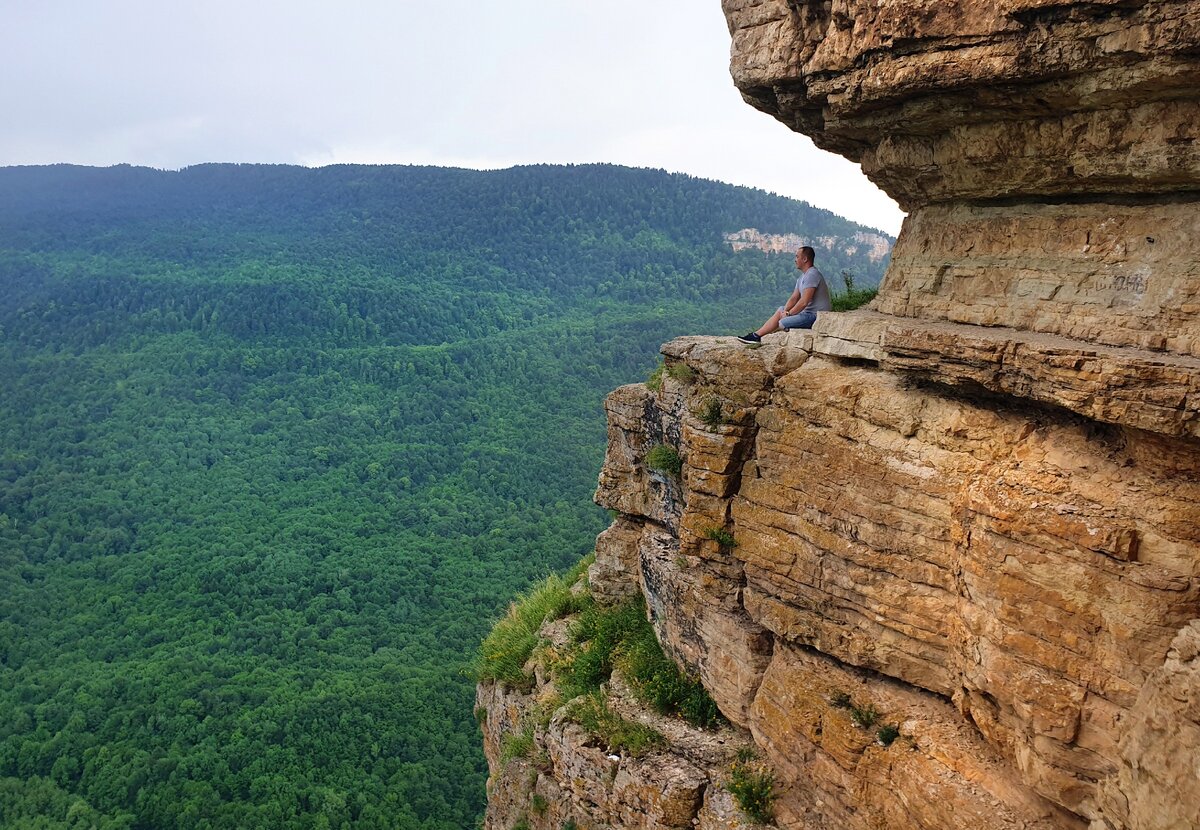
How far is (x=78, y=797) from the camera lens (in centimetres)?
3216

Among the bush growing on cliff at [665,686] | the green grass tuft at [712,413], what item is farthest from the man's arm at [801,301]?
the bush growing on cliff at [665,686]

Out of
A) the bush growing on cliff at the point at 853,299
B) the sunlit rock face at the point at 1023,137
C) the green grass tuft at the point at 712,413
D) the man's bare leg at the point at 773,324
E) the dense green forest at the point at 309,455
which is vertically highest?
the sunlit rock face at the point at 1023,137

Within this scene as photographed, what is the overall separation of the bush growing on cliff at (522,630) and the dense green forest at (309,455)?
45.5 ft

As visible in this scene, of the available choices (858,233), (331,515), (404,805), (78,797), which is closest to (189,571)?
(331,515)

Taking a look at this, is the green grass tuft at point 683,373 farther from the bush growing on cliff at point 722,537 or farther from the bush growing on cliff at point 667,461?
the bush growing on cliff at point 722,537

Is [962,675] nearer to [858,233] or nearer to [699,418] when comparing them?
[699,418]

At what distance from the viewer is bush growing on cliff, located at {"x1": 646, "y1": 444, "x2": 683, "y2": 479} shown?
1148 cm

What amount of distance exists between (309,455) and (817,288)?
223 ft

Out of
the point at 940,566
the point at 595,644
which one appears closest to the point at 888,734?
the point at 940,566

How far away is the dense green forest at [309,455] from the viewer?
33.6 m

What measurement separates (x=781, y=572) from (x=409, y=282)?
4349 inches

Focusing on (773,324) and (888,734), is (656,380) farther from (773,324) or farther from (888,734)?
(888,734)

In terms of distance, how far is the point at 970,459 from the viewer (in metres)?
7.46

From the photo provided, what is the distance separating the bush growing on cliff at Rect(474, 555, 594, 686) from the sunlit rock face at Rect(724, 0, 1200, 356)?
883 centimetres
